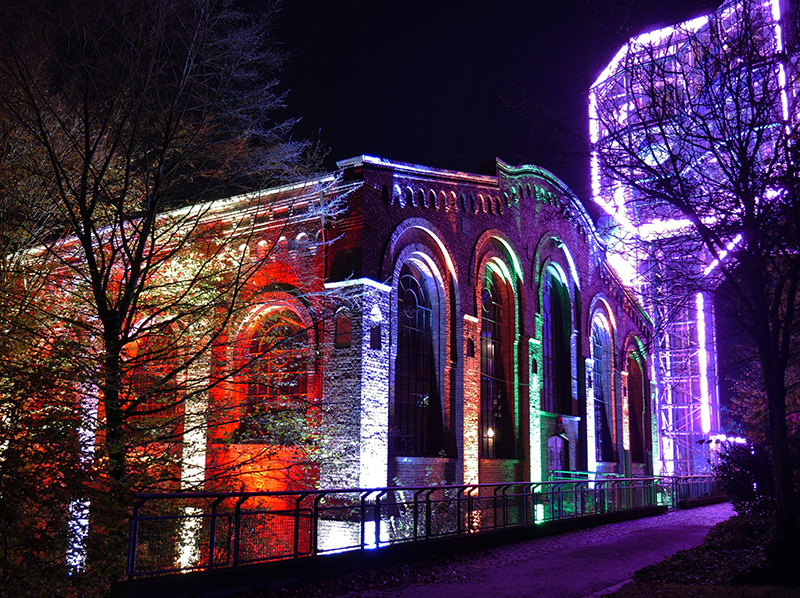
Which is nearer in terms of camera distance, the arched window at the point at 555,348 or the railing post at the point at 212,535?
the railing post at the point at 212,535

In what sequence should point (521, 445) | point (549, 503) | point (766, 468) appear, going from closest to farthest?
point (766, 468) < point (549, 503) < point (521, 445)

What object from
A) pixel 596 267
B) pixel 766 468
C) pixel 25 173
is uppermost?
pixel 596 267

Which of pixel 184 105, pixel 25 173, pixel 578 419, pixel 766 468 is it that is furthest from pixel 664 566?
pixel 578 419

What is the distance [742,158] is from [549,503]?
11.1m

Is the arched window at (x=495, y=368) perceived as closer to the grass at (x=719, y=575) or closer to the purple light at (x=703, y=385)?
the grass at (x=719, y=575)

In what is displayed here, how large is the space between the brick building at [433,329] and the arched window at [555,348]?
6 centimetres

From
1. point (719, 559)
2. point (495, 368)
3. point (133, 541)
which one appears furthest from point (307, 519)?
point (495, 368)

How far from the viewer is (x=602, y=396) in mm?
32781

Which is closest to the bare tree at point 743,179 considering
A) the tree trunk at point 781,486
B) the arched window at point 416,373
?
the tree trunk at point 781,486

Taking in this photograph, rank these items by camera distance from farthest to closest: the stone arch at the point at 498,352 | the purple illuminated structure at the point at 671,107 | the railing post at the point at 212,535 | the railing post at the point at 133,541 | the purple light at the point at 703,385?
1. the purple light at the point at 703,385
2. the stone arch at the point at 498,352
3. the purple illuminated structure at the point at 671,107
4. the railing post at the point at 212,535
5. the railing post at the point at 133,541

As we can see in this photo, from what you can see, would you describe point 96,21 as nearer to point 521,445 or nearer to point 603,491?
point 603,491

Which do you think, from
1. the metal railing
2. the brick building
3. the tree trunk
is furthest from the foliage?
the brick building

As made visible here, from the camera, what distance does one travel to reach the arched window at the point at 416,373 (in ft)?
64.6

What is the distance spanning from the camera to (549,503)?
18438mm
